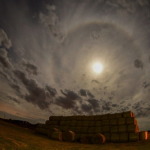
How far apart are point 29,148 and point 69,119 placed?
33.1ft

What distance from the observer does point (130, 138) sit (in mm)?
13148

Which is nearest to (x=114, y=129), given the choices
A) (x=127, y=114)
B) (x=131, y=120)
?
(x=131, y=120)

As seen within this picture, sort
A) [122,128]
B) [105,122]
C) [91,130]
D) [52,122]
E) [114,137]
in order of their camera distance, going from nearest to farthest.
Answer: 1. [114,137]
2. [122,128]
3. [105,122]
4. [91,130]
5. [52,122]

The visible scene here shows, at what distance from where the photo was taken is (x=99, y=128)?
15.5 meters

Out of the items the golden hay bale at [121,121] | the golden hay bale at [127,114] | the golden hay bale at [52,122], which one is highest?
the golden hay bale at [127,114]

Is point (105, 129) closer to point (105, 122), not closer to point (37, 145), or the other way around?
point (105, 122)

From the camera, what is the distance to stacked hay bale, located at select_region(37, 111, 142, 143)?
44.7 feet

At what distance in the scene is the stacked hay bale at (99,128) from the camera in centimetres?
1362

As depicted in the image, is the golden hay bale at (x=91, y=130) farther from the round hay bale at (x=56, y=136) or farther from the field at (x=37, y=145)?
the field at (x=37, y=145)

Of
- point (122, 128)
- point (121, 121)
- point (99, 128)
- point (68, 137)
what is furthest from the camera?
point (99, 128)

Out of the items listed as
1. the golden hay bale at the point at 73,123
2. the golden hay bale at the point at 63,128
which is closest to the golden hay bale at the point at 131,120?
the golden hay bale at the point at 73,123

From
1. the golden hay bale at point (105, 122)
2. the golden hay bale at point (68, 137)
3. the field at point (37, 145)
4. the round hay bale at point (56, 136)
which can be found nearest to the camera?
the field at point (37, 145)

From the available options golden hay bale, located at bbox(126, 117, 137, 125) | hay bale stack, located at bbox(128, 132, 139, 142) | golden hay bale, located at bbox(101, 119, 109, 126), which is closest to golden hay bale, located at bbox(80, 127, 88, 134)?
golden hay bale, located at bbox(101, 119, 109, 126)

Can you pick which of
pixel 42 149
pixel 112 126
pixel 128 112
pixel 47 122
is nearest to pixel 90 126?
pixel 112 126
